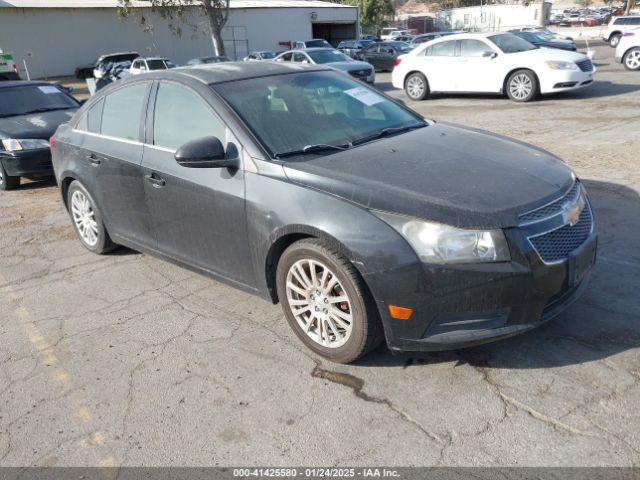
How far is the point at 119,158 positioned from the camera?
450cm

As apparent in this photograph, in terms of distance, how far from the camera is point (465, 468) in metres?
2.54

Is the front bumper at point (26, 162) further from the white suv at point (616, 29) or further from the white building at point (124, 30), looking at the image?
the white suv at point (616, 29)

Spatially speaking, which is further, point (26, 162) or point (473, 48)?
point (473, 48)

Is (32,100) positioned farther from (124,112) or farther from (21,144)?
(124,112)

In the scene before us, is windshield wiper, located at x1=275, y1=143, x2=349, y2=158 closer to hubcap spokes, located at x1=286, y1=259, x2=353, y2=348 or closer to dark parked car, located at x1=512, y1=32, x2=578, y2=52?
hubcap spokes, located at x1=286, y1=259, x2=353, y2=348

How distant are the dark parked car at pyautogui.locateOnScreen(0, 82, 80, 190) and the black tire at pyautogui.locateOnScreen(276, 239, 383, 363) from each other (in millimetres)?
6263

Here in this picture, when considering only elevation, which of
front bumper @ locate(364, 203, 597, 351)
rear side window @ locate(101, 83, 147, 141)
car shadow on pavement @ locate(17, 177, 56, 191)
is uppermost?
rear side window @ locate(101, 83, 147, 141)

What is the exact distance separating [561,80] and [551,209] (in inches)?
430

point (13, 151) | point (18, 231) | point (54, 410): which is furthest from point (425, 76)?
point (54, 410)

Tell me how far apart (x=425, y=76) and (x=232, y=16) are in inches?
1153

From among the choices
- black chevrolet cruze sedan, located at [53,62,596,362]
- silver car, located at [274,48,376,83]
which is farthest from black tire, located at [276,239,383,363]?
silver car, located at [274,48,376,83]

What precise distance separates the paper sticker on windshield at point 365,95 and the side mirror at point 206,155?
1.21m

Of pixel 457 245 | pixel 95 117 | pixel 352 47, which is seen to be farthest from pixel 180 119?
pixel 352 47

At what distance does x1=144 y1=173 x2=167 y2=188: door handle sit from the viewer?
4.11 metres
